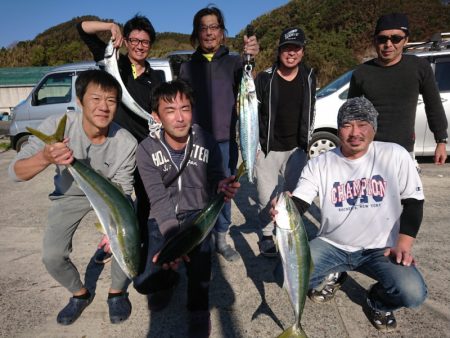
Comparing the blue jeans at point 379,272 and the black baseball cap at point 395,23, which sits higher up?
the black baseball cap at point 395,23

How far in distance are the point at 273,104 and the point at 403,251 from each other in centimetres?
182

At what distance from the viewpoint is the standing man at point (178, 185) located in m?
2.52

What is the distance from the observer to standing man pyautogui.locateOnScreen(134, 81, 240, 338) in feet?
8.25

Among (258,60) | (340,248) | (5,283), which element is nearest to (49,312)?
(5,283)

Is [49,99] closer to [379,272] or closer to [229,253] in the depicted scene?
[229,253]

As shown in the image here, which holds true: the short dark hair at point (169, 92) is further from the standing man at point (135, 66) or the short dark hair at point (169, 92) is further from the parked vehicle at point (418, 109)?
the parked vehicle at point (418, 109)

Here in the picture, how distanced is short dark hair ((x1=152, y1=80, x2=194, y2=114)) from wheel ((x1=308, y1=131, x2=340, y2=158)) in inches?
166

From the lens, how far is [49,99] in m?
7.80

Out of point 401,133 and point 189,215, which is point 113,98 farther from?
point 401,133

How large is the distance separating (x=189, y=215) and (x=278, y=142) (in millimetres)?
1363

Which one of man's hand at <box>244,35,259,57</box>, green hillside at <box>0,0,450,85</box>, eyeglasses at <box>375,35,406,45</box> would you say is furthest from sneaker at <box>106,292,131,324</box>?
green hillside at <box>0,0,450,85</box>

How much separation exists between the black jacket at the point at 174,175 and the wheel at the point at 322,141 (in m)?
3.99

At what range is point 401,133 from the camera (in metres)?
3.10

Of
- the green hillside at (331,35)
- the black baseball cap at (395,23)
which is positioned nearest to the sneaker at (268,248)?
the black baseball cap at (395,23)
